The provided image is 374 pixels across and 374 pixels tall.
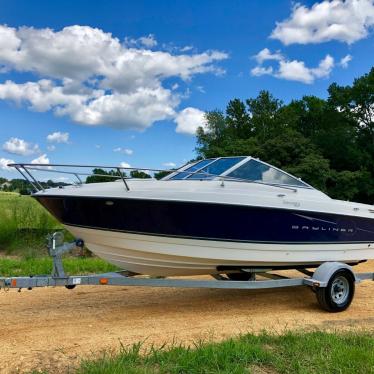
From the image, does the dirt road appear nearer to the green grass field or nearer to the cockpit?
the cockpit

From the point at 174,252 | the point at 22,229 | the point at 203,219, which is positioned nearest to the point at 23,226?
the point at 22,229

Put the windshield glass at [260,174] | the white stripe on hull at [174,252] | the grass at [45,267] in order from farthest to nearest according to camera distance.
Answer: the grass at [45,267] → the windshield glass at [260,174] → the white stripe on hull at [174,252]

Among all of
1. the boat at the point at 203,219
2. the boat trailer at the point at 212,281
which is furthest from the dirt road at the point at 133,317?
the boat at the point at 203,219

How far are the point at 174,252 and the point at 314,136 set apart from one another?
31041 millimetres

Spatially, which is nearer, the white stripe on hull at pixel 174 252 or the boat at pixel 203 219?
the boat at pixel 203 219

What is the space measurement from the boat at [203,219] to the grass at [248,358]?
1.44m

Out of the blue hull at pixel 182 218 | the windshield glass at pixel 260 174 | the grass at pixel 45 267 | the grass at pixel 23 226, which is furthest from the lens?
the grass at pixel 23 226

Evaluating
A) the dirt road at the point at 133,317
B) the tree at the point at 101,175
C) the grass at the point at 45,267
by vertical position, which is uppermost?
the tree at the point at 101,175

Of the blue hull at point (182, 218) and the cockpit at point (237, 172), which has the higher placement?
the cockpit at point (237, 172)

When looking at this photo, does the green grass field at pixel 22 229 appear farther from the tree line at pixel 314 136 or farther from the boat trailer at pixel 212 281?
the tree line at pixel 314 136

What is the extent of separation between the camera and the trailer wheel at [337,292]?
241 inches

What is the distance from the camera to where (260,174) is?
6.45 m

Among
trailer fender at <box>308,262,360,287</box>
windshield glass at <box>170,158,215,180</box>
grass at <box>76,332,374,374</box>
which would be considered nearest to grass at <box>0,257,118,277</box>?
windshield glass at <box>170,158,215,180</box>

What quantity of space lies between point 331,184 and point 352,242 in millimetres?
21315
